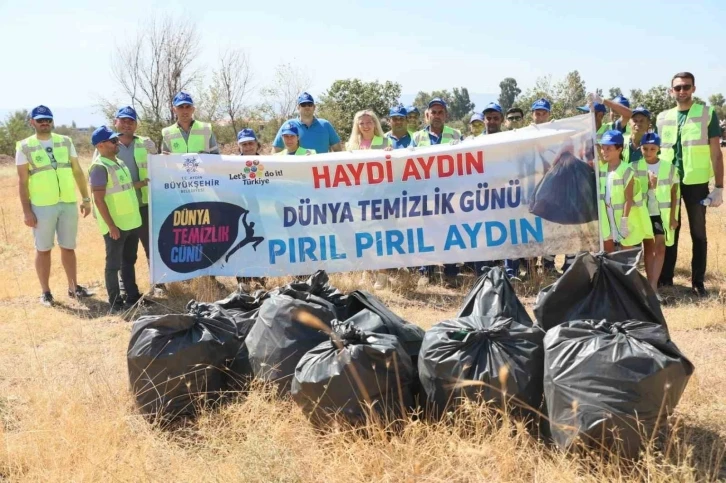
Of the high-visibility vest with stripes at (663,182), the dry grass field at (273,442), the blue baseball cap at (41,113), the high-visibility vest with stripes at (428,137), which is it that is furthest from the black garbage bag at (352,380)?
the blue baseball cap at (41,113)

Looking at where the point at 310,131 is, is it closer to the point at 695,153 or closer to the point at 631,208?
the point at 631,208

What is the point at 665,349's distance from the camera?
3.07 m

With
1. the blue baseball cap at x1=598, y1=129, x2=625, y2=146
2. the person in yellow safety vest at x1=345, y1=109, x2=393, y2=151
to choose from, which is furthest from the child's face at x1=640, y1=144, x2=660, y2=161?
the person in yellow safety vest at x1=345, y1=109, x2=393, y2=151

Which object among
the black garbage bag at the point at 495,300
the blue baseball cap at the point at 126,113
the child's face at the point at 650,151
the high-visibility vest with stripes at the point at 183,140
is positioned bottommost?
the black garbage bag at the point at 495,300

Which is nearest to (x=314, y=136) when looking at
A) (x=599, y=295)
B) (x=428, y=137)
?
(x=428, y=137)

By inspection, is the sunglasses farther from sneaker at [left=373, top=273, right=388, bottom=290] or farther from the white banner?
sneaker at [left=373, top=273, right=388, bottom=290]

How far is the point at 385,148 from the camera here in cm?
719

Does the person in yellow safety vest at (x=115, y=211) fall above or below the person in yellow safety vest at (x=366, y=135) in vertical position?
below

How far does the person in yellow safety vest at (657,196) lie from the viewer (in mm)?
6508

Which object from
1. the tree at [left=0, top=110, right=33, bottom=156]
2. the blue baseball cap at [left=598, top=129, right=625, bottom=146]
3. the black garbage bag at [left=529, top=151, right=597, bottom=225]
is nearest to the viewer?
the blue baseball cap at [left=598, top=129, right=625, bottom=146]

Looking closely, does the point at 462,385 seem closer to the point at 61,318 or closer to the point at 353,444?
the point at 353,444

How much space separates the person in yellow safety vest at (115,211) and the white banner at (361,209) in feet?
→ 0.87

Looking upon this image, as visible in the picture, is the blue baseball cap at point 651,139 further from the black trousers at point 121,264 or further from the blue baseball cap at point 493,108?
the black trousers at point 121,264

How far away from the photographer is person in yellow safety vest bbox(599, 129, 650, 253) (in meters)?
6.05
